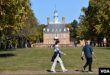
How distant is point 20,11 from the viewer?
4294 centimetres

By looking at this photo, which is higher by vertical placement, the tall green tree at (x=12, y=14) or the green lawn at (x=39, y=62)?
the tall green tree at (x=12, y=14)

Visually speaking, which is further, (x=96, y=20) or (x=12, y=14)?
(x=96, y=20)

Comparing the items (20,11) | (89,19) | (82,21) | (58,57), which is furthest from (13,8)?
(82,21)

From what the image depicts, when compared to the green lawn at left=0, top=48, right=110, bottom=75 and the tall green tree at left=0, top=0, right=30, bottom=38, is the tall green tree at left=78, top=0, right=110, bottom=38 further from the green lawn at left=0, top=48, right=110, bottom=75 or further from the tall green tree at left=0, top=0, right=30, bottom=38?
the green lawn at left=0, top=48, right=110, bottom=75

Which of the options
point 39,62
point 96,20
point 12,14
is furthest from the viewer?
point 96,20

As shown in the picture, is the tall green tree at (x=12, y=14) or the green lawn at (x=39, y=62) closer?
the green lawn at (x=39, y=62)

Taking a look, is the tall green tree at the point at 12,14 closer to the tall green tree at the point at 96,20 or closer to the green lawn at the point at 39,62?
the green lawn at the point at 39,62

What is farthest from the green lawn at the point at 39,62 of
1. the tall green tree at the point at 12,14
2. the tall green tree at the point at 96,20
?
the tall green tree at the point at 96,20

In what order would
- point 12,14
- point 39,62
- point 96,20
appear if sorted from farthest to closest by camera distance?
point 96,20, point 12,14, point 39,62

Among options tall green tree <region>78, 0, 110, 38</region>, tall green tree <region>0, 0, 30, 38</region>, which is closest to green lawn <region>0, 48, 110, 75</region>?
tall green tree <region>0, 0, 30, 38</region>

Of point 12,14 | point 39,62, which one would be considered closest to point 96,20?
point 12,14

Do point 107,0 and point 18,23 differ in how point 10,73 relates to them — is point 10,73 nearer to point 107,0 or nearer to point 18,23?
point 18,23

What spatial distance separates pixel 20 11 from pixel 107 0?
44013 millimetres

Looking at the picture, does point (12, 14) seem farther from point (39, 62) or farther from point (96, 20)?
point (96, 20)
